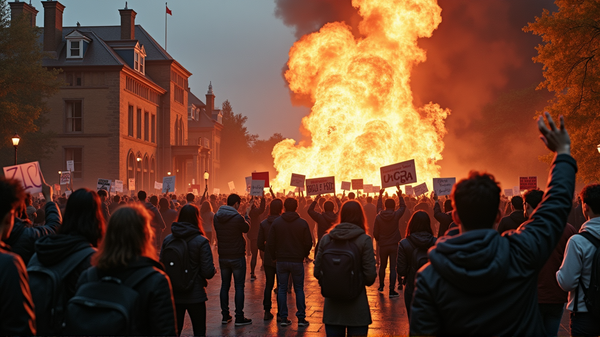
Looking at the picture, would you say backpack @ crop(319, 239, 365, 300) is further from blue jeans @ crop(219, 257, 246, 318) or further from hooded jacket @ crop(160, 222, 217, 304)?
blue jeans @ crop(219, 257, 246, 318)

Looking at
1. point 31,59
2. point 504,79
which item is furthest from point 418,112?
point 31,59

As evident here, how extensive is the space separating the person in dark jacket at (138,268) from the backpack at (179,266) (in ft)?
10.2

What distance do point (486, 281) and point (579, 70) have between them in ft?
71.6

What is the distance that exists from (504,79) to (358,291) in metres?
59.9

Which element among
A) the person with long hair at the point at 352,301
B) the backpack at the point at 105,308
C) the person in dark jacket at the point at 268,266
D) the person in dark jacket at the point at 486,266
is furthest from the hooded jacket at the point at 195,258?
the person in dark jacket at the point at 486,266

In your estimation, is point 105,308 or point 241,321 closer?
point 105,308

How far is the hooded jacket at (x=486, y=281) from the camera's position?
2.49m

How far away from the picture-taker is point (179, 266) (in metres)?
6.17

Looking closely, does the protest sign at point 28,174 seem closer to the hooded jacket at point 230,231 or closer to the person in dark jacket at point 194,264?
the person in dark jacket at point 194,264

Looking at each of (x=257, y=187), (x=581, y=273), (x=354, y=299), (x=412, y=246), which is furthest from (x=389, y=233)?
(x=581, y=273)

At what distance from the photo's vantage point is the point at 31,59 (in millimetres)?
33781

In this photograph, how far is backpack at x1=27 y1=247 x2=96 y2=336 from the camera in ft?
11.2

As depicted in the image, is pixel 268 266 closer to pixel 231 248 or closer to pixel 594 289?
pixel 231 248

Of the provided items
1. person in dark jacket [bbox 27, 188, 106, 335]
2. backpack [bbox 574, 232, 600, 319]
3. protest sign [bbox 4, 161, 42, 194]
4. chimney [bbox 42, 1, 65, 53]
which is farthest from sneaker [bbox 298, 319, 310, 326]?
chimney [bbox 42, 1, 65, 53]
